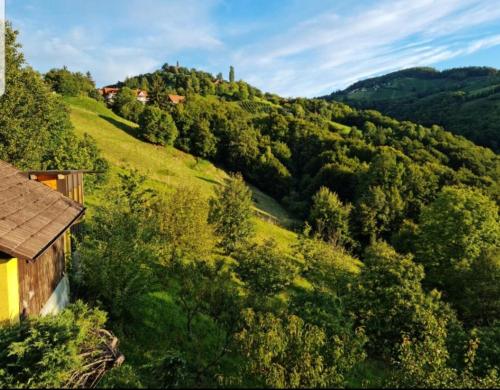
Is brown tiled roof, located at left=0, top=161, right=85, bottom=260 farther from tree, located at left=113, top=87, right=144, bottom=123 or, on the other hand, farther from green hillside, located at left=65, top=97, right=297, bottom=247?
tree, located at left=113, top=87, right=144, bottom=123

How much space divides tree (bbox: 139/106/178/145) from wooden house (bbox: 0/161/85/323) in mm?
43498

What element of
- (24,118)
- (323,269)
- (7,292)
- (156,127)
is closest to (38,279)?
(7,292)

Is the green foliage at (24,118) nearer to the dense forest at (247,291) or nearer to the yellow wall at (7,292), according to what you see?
the dense forest at (247,291)

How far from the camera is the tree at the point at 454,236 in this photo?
1095 inches

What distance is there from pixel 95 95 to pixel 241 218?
2750 inches

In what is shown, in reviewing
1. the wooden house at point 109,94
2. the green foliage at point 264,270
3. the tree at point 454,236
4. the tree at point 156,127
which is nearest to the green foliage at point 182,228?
the green foliage at point 264,270

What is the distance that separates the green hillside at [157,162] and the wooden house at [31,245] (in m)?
22.4

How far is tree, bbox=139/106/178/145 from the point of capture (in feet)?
186

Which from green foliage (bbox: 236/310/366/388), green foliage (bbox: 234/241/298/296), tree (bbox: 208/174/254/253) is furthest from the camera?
tree (bbox: 208/174/254/253)

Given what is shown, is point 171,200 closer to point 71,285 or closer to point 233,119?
point 71,285

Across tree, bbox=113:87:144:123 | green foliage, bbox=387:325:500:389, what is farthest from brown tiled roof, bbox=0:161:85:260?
tree, bbox=113:87:144:123

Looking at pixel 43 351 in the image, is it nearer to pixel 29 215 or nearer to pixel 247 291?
pixel 29 215

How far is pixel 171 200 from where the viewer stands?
18.6m

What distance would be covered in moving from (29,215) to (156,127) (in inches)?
1928
